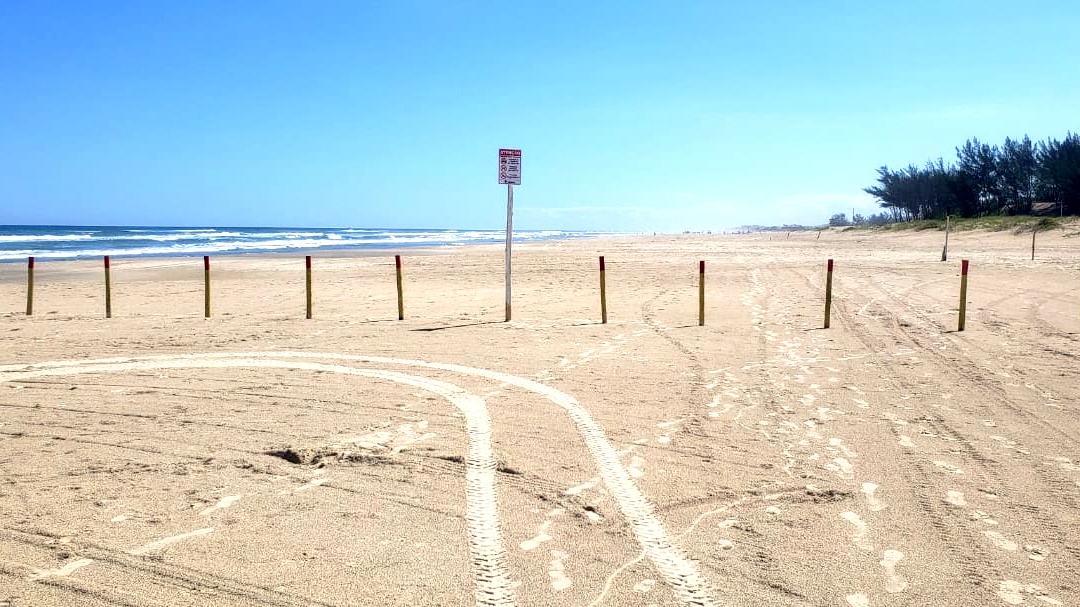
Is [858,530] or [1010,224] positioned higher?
[1010,224]

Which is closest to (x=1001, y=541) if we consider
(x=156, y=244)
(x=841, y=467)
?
(x=841, y=467)

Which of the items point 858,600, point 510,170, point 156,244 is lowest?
point 858,600

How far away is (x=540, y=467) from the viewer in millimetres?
5102

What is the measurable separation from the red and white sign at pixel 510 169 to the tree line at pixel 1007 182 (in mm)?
51244

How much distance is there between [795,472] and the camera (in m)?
5.01

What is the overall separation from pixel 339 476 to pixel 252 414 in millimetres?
1897

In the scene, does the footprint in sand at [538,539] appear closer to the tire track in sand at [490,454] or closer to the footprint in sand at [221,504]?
the tire track in sand at [490,454]

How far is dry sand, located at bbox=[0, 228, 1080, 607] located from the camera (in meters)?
3.49

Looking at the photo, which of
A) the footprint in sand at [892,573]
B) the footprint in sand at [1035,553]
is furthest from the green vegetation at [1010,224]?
the footprint in sand at [892,573]

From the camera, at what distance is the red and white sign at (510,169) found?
13.0 metres

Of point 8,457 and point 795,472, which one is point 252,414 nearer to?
point 8,457

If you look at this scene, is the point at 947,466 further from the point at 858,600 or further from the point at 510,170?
the point at 510,170

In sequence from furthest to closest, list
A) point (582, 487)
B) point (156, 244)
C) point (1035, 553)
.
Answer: point (156, 244), point (582, 487), point (1035, 553)

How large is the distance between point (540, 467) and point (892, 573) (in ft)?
7.23
